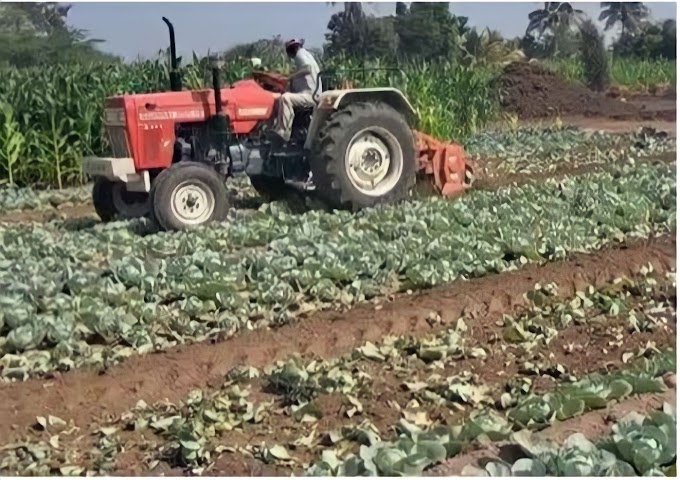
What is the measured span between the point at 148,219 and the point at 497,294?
93.5 inches

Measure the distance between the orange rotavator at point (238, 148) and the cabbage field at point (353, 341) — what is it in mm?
166

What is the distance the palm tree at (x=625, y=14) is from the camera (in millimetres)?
4078

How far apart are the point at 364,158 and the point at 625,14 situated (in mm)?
2147

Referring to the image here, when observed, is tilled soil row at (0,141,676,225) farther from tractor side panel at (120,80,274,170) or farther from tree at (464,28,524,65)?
tractor side panel at (120,80,274,170)

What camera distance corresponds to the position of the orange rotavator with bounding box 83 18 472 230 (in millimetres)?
5730

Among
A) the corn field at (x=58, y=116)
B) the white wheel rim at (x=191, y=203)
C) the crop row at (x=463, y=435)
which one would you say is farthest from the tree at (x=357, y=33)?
the corn field at (x=58, y=116)

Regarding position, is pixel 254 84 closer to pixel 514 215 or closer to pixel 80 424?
pixel 514 215

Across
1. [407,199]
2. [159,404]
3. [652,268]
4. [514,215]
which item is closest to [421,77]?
[407,199]

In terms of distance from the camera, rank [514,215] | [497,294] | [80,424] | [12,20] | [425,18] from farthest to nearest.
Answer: [514,215] → [12,20] → [425,18] → [497,294] → [80,424]

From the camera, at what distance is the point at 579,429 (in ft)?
10.1

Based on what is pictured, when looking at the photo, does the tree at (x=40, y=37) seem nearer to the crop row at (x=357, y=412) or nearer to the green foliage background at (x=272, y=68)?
the green foliage background at (x=272, y=68)

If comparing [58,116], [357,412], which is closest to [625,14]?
[357,412]

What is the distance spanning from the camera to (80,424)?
11.2 feet

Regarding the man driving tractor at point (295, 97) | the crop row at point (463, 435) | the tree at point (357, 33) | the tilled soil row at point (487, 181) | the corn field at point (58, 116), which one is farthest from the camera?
the corn field at point (58, 116)
